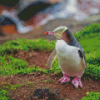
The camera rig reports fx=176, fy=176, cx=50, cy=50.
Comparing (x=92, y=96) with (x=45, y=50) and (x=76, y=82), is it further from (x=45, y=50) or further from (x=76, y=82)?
(x=45, y=50)

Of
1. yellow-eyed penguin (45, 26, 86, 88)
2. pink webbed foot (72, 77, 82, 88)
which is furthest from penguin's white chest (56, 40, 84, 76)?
pink webbed foot (72, 77, 82, 88)

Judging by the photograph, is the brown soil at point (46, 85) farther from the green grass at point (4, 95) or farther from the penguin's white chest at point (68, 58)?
the penguin's white chest at point (68, 58)

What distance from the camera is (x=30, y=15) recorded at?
8.84 ft

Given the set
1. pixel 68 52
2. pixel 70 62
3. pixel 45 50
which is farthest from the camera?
pixel 45 50

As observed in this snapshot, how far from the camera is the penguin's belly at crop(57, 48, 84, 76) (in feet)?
8.33

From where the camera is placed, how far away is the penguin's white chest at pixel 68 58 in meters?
2.51

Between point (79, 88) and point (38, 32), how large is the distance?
465cm

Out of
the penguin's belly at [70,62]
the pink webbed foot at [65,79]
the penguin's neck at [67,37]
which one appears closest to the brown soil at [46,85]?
the pink webbed foot at [65,79]

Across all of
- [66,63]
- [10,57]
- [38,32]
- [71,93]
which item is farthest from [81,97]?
[38,32]

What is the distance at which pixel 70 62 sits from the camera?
2.64 m

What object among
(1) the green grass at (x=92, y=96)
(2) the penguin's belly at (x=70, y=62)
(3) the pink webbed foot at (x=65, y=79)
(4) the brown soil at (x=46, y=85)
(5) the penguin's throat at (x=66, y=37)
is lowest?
(1) the green grass at (x=92, y=96)

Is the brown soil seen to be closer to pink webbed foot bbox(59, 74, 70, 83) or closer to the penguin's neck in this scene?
pink webbed foot bbox(59, 74, 70, 83)

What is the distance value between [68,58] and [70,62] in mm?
92

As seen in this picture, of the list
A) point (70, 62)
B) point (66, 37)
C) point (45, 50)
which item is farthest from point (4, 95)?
point (45, 50)
